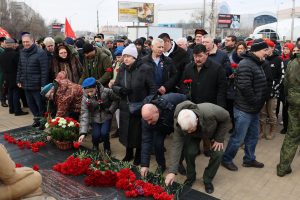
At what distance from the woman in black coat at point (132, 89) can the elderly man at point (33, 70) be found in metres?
2.32

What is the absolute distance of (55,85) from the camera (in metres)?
5.16

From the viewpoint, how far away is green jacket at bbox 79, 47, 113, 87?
5500 millimetres

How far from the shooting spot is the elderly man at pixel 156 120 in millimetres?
3549

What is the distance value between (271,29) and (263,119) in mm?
49095

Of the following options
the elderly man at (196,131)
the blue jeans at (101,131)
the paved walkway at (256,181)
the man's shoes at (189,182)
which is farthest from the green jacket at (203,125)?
the blue jeans at (101,131)

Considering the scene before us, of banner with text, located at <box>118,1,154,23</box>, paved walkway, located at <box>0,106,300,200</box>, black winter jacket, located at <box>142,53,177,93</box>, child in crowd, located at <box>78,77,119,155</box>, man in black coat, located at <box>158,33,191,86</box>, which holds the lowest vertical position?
paved walkway, located at <box>0,106,300,200</box>

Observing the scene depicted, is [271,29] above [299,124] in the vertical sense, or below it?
above

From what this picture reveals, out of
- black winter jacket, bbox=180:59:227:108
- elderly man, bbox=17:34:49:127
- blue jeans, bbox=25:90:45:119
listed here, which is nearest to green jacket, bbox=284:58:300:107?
black winter jacket, bbox=180:59:227:108

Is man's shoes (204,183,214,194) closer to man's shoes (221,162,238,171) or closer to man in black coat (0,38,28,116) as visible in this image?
man's shoes (221,162,238,171)

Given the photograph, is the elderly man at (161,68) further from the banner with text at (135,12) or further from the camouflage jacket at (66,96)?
the banner with text at (135,12)

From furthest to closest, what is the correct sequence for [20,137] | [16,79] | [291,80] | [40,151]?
[16,79] → [20,137] → [40,151] → [291,80]

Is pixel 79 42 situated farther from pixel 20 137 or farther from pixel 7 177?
pixel 7 177

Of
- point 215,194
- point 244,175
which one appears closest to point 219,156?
point 215,194

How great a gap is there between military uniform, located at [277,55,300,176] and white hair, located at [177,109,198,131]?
1631mm
